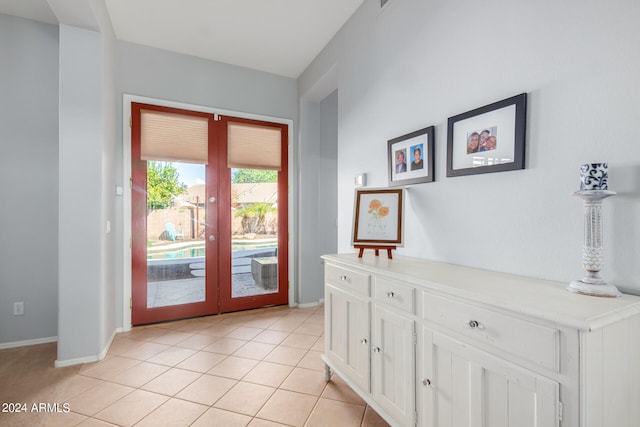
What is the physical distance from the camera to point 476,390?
106 cm

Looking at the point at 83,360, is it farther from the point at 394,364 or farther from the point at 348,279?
the point at 394,364

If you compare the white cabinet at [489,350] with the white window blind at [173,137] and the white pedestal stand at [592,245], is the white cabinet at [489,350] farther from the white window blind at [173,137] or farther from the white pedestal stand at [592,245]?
the white window blind at [173,137]

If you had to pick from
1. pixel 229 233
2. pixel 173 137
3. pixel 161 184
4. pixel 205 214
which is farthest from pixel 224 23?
pixel 229 233

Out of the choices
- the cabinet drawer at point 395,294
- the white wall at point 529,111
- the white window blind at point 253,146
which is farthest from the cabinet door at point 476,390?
the white window blind at point 253,146

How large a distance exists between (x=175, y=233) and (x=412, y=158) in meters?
2.64

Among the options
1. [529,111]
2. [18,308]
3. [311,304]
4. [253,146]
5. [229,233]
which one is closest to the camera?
[529,111]

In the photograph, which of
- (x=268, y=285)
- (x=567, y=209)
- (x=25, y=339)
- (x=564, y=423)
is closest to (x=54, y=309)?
(x=25, y=339)

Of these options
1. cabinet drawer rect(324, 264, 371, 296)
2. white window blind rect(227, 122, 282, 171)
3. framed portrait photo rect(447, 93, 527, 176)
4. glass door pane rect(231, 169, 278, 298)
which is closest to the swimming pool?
glass door pane rect(231, 169, 278, 298)

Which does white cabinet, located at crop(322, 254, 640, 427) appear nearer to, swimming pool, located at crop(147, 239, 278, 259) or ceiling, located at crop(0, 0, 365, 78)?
swimming pool, located at crop(147, 239, 278, 259)

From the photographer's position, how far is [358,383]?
1.75m

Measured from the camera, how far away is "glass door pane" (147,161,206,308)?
3.20 meters

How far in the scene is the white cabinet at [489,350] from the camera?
827 millimetres

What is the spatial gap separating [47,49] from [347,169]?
303 centimetres

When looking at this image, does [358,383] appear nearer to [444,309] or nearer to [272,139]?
[444,309]
